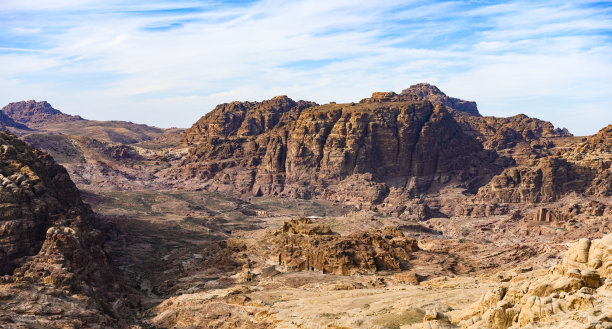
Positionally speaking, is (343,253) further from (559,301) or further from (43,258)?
(559,301)

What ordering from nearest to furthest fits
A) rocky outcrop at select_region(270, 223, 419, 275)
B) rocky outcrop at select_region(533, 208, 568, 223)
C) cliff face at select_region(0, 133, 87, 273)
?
cliff face at select_region(0, 133, 87, 273)
rocky outcrop at select_region(270, 223, 419, 275)
rocky outcrop at select_region(533, 208, 568, 223)

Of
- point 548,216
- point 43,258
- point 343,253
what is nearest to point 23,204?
point 43,258

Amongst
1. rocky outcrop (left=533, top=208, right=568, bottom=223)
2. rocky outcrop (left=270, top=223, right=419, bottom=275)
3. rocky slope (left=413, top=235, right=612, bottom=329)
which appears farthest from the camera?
rocky outcrop (left=533, top=208, right=568, bottom=223)

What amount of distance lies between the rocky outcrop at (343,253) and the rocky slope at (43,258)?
30376 millimetres

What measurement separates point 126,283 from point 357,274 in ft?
121

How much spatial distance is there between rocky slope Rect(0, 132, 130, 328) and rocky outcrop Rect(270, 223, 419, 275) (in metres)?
→ 30.4

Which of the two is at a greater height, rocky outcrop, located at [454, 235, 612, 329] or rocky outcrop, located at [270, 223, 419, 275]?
rocky outcrop, located at [454, 235, 612, 329]

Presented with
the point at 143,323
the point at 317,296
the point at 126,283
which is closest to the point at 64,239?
the point at 126,283

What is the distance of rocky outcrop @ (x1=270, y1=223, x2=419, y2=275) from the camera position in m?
107

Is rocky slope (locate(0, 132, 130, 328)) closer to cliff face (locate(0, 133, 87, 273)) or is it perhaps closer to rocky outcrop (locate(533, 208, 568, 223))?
cliff face (locate(0, 133, 87, 273))

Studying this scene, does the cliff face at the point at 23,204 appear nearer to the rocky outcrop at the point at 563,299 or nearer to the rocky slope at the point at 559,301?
the rocky slope at the point at 559,301

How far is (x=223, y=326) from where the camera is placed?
78.7 metres

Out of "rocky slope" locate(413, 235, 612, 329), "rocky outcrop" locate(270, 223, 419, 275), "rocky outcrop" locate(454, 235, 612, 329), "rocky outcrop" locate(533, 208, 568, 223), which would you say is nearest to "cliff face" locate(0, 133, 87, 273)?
"rocky outcrop" locate(270, 223, 419, 275)

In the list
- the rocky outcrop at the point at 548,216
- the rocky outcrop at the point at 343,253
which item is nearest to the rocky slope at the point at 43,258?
the rocky outcrop at the point at 343,253
